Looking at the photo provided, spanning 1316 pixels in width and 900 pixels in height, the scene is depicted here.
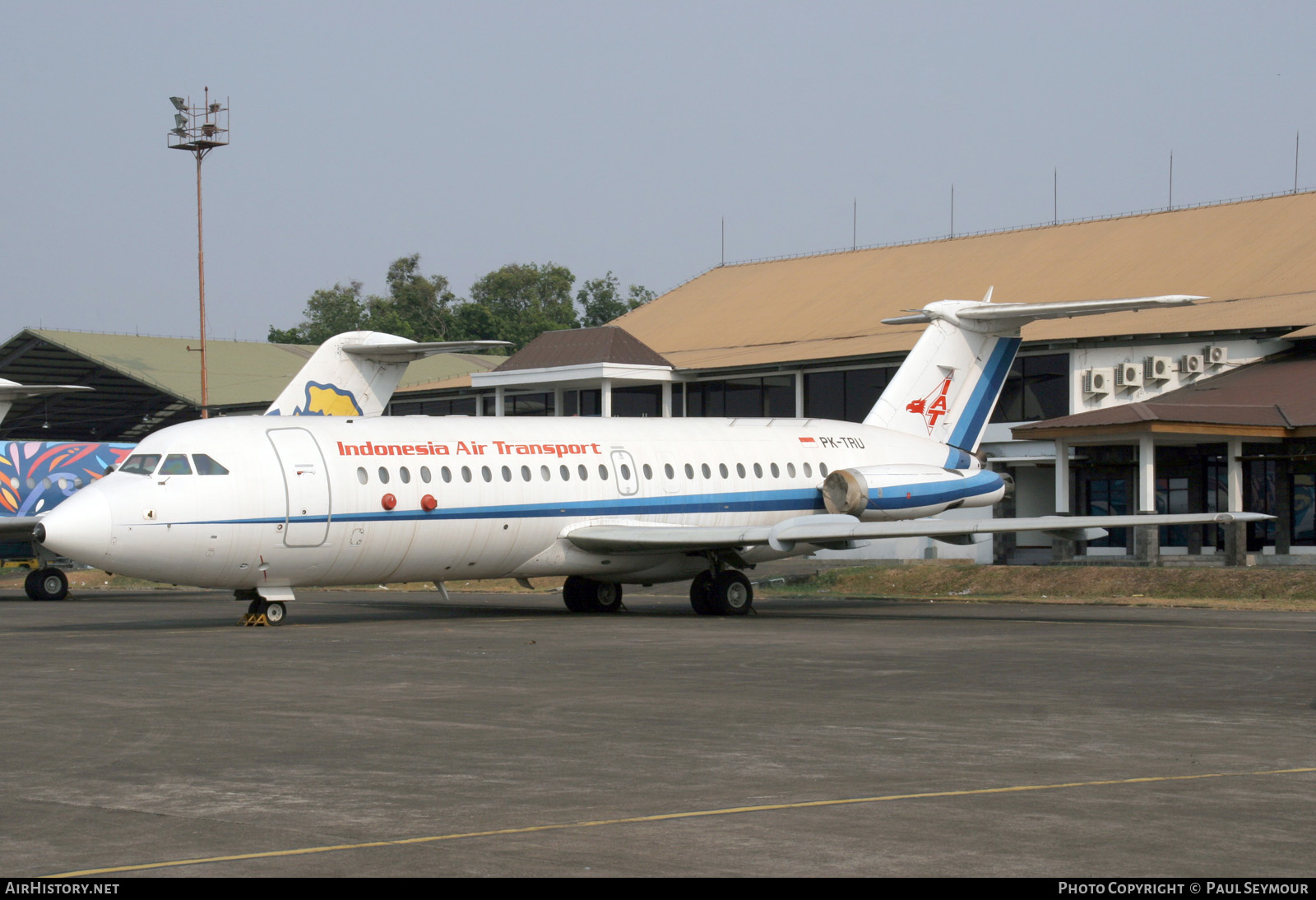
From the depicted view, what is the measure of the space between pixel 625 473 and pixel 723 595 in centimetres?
269

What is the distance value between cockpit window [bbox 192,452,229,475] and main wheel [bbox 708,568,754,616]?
8689 mm

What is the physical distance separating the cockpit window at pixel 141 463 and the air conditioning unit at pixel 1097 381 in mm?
27287

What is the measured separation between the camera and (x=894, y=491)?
2898cm

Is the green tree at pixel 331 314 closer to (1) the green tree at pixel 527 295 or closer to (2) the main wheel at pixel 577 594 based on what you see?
(1) the green tree at pixel 527 295

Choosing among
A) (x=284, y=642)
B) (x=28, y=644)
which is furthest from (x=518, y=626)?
(x=28, y=644)

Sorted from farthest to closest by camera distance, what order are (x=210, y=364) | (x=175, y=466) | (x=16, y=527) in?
1. (x=210, y=364)
2. (x=16, y=527)
3. (x=175, y=466)

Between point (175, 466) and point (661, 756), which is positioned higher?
point (175, 466)

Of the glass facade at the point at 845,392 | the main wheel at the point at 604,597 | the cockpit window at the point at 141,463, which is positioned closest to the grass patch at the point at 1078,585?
the main wheel at the point at 604,597

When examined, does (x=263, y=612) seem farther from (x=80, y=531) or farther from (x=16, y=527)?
(x=16, y=527)

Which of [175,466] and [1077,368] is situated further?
[1077,368]

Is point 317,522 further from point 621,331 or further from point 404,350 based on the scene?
point 621,331

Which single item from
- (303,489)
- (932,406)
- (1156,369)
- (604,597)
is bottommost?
(604,597)

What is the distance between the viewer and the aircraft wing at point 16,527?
35.1 m

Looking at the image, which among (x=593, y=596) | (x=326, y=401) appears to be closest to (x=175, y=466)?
(x=326, y=401)
